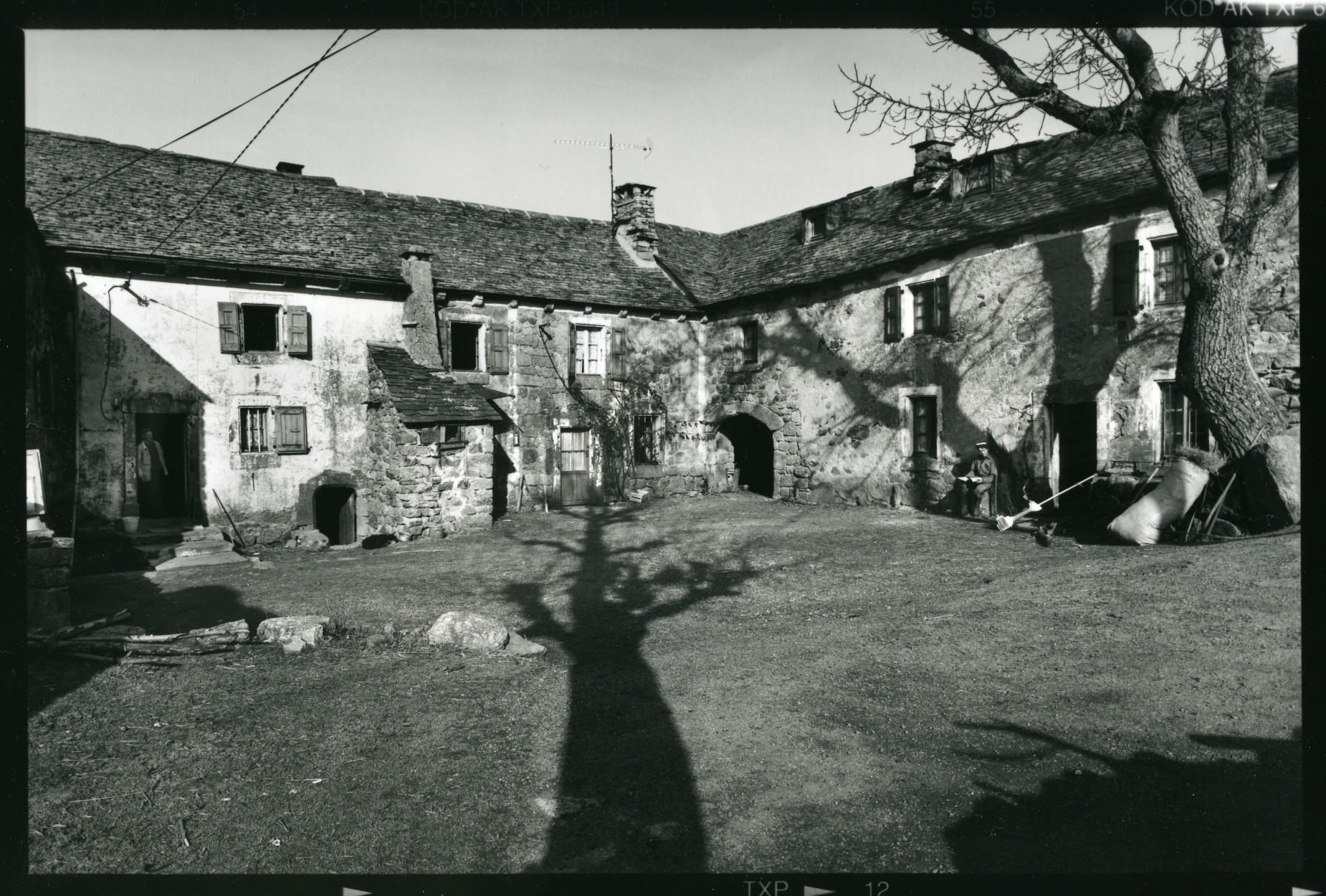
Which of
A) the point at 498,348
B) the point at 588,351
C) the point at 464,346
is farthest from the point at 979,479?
the point at 464,346

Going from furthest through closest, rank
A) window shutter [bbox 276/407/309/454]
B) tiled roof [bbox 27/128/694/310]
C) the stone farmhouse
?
window shutter [bbox 276/407/309/454], tiled roof [bbox 27/128/694/310], the stone farmhouse

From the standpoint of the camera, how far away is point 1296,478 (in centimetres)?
902

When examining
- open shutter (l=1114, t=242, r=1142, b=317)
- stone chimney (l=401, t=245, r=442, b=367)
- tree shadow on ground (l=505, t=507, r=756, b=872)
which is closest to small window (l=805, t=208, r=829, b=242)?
open shutter (l=1114, t=242, r=1142, b=317)

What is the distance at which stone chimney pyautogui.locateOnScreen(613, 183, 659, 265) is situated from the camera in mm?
21516

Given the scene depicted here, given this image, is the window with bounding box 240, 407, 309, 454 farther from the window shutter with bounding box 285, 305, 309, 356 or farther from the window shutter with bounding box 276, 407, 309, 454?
the window shutter with bounding box 285, 305, 309, 356

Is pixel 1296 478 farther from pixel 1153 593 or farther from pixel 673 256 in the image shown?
pixel 673 256

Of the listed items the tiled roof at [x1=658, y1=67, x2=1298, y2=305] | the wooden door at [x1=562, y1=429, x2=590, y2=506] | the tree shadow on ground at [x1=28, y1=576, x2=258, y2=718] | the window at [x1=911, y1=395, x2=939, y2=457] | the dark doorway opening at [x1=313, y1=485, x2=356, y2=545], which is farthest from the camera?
the wooden door at [x1=562, y1=429, x2=590, y2=506]

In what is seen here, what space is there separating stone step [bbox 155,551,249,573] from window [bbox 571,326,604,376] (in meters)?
8.50

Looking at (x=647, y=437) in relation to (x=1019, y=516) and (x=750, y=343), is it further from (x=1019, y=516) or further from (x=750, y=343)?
(x=1019, y=516)

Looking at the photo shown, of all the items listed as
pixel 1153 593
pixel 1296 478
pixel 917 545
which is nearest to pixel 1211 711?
pixel 1153 593

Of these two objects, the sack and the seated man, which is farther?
the seated man

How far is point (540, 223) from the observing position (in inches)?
835

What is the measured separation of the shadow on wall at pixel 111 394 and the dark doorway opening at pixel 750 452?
12189mm

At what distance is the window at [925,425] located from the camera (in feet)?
52.4
